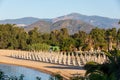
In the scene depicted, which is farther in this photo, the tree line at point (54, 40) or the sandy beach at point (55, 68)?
the tree line at point (54, 40)

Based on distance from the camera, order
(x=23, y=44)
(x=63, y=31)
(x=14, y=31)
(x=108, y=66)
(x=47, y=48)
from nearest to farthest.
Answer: (x=108, y=66) < (x=47, y=48) < (x=23, y=44) < (x=14, y=31) < (x=63, y=31)

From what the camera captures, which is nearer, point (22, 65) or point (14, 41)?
point (22, 65)

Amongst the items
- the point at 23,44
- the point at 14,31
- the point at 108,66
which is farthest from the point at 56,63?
the point at 14,31

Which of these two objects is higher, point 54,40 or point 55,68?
point 54,40

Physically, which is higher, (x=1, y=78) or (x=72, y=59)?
(x=1, y=78)

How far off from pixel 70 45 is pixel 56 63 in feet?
58.7

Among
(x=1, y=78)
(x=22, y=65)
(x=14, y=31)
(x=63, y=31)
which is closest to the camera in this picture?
(x=1, y=78)

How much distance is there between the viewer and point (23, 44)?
51.9 meters

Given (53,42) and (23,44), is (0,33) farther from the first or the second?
(53,42)

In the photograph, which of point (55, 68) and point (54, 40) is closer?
point (55, 68)

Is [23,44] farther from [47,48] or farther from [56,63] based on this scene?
[56,63]

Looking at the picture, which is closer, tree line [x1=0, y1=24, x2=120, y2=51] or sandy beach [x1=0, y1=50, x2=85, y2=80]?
sandy beach [x1=0, y1=50, x2=85, y2=80]

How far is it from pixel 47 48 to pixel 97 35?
433 inches

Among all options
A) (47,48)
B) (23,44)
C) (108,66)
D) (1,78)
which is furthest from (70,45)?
(1,78)
